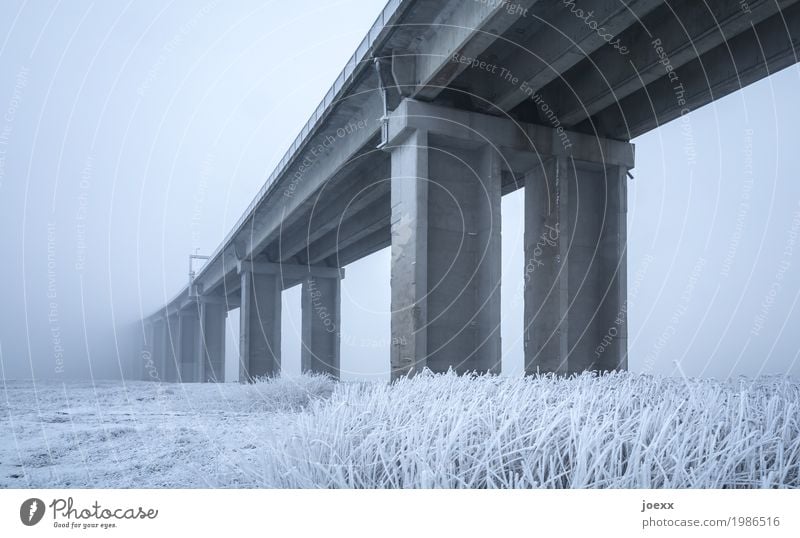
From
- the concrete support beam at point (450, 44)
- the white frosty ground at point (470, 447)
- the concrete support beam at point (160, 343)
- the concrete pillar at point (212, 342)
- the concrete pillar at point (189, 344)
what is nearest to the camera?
the white frosty ground at point (470, 447)

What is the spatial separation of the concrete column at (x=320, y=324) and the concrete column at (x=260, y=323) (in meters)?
1.73

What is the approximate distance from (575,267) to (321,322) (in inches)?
761

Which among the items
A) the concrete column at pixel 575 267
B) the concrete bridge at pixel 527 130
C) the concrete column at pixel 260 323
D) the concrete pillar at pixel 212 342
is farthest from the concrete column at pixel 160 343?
the concrete column at pixel 575 267

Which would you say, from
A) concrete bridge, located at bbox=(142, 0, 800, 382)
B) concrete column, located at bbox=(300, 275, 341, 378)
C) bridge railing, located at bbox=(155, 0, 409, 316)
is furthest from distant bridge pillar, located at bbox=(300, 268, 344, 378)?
concrete bridge, located at bbox=(142, 0, 800, 382)

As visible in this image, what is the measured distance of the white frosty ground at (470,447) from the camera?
126 inches

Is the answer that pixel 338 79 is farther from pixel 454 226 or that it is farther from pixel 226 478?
pixel 226 478

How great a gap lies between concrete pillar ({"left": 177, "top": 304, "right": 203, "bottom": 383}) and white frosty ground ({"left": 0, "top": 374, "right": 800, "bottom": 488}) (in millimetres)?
42515

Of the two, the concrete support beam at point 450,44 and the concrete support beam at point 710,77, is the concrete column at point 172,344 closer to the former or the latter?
the concrete support beam at point 450,44

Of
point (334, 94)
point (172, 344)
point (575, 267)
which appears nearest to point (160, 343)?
point (172, 344)

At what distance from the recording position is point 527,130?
494 inches

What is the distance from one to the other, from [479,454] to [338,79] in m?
11.4

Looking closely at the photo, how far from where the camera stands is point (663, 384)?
20.1ft

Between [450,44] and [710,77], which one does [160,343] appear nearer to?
[450,44]

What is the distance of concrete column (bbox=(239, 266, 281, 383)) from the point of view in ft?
92.1
